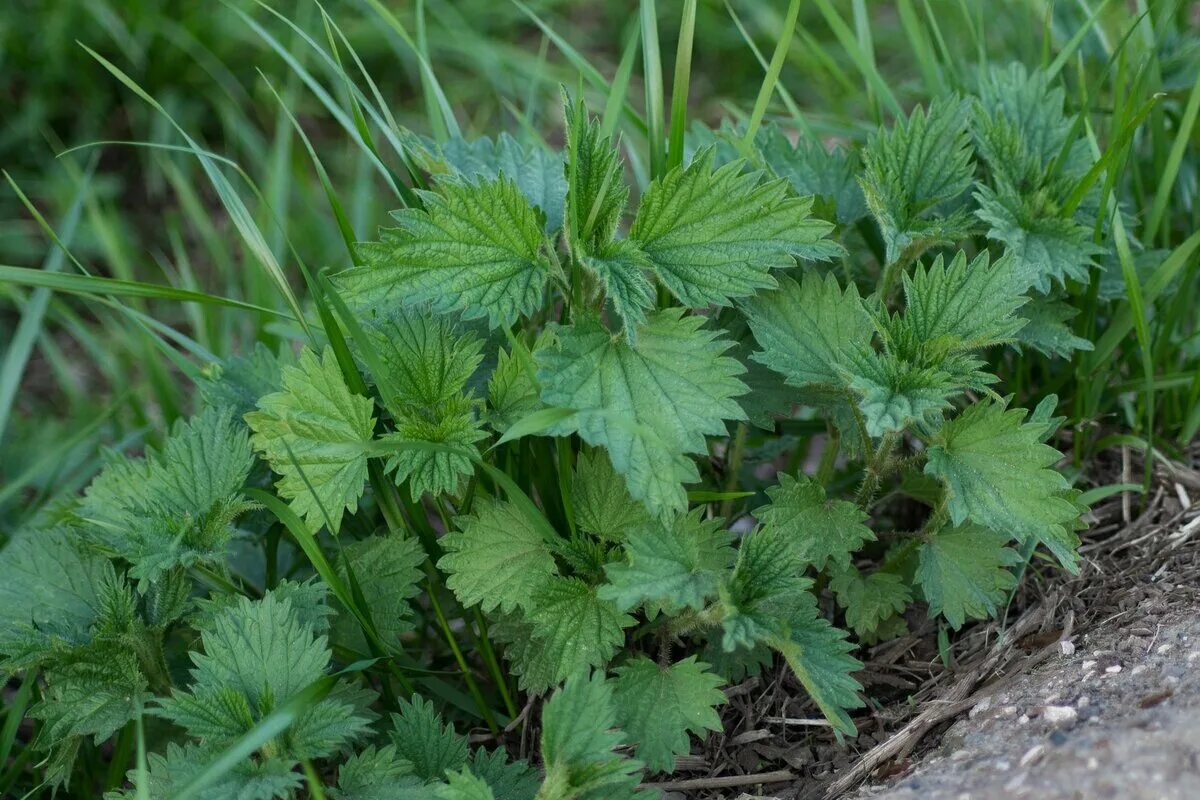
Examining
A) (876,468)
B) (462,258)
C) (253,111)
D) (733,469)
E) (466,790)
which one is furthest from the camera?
(253,111)

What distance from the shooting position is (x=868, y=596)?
1730 mm

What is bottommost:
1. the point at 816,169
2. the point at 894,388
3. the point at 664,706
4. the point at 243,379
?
the point at 664,706

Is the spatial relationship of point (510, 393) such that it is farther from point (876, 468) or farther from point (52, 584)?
point (52, 584)

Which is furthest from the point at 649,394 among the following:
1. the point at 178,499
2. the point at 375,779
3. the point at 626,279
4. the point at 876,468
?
the point at 178,499

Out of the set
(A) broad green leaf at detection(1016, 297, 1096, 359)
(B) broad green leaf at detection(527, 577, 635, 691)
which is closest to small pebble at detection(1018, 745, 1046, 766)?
(B) broad green leaf at detection(527, 577, 635, 691)

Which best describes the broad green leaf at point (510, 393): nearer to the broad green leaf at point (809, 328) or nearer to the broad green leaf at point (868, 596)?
the broad green leaf at point (809, 328)

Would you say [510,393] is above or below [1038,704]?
above

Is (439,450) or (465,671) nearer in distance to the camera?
(439,450)

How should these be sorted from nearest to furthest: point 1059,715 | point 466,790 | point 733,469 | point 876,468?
point 466,790 → point 1059,715 → point 876,468 → point 733,469

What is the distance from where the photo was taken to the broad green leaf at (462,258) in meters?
1.56

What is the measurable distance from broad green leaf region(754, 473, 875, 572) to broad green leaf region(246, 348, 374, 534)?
620mm

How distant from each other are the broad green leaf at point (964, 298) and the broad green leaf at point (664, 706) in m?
0.60

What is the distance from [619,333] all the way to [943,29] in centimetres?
231

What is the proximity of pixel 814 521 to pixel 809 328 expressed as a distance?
30cm
